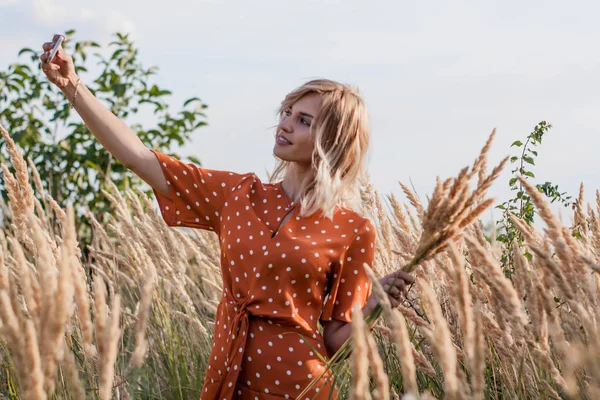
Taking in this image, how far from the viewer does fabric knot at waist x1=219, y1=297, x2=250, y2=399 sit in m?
1.94

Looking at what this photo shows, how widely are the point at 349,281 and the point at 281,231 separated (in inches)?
8.7

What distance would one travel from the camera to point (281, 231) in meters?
2.01

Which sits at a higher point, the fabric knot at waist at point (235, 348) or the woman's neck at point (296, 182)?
the woman's neck at point (296, 182)

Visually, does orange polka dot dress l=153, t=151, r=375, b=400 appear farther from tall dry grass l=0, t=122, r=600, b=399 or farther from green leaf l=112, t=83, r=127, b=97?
green leaf l=112, t=83, r=127, b=97

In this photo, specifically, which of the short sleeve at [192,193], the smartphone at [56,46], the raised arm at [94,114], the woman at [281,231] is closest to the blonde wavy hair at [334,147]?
the woman at [281,231]

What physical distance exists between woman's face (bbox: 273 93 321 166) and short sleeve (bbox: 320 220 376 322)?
10.7 inches

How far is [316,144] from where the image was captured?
6.81ft

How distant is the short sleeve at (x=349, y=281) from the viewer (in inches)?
79.0

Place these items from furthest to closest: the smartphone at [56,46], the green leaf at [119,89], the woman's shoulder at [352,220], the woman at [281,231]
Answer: the green leaf at [119,89] < the woman's shoulder at [352,220] < the woman at [281,231] < the smartphone at [56,46]

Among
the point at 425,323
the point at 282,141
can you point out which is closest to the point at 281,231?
the point at 282,141

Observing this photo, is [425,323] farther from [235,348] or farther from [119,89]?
[119,89]

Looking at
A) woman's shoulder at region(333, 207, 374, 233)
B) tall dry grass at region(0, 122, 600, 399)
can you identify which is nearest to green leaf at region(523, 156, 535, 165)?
tall dry grass at region(0, 122, 600, 399)

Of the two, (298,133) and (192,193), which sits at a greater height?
(298,133)

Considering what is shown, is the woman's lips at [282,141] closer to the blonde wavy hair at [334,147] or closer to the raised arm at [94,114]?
the blonde wavy hair at [334,147]
